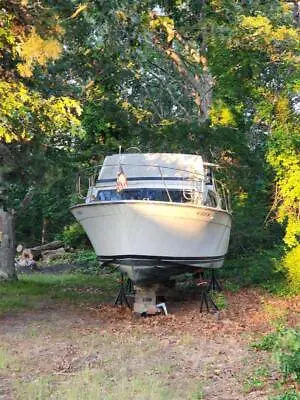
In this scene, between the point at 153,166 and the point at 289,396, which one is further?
the point at 153,166

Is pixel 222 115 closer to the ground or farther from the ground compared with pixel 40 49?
farther from the ground

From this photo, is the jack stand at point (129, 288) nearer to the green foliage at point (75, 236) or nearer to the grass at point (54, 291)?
the grass at point (54, 291)

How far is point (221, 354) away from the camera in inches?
324

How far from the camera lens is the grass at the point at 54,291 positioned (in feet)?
44.5

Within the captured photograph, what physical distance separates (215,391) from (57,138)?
6542 mm

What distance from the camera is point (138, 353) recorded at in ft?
27.5

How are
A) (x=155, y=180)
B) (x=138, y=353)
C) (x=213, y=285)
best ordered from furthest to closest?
1. (x=213, y=285)
2. (x=155, y=180)
3. (x=138, y=353)

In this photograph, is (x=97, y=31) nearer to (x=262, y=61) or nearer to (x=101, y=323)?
(x=101, y=323)

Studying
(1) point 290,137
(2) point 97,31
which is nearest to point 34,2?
(2) point 97,31

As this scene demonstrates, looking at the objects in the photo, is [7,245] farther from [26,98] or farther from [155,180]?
[26,98]

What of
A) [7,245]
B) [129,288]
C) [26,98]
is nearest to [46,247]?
[7,245]

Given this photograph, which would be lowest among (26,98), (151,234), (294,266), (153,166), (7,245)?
(294,266)

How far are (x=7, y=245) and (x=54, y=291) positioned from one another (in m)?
2.13

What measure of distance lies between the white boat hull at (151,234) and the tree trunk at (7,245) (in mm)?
5379
